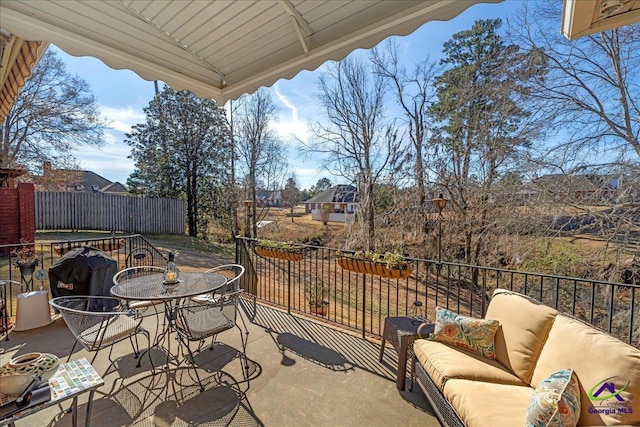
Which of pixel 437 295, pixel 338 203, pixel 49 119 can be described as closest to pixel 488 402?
pixel 437 295

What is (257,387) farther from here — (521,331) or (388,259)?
(521,331)

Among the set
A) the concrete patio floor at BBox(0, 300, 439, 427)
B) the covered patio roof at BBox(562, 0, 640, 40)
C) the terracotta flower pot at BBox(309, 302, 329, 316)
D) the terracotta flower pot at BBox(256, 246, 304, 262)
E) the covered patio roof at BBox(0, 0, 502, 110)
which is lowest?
the terracotta flower pot at BBox(309, 302, 329, 316)

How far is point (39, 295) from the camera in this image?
3420 millimetres

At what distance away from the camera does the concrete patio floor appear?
199cm

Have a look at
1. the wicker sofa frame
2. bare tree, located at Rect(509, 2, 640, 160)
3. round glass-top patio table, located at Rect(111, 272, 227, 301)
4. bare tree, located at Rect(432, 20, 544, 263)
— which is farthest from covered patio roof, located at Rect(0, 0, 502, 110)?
bare tree, located at Rect(432, 20, 544, 263)

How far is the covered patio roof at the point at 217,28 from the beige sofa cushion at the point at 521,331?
193 centimetres

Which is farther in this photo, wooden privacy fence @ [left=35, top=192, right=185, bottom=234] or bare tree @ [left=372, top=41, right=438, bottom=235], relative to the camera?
wooden privacy fence @ [left=35, top=192, right=185, bottom=234]

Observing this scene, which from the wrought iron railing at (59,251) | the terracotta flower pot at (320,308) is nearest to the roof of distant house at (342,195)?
the terracotta flower pot at (320,308)

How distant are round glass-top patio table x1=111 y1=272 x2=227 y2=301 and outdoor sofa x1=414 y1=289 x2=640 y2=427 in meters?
1.85

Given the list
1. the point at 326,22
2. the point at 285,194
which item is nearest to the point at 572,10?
the point at 326,22

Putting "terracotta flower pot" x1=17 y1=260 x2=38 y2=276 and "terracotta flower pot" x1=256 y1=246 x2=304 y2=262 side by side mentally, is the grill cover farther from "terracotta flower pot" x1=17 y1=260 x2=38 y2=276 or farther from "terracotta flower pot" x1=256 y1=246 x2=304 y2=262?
"terracotta flower pot" x1=256 y1=246 x2=304 y2=262

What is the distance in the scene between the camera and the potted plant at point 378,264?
2.91 meters

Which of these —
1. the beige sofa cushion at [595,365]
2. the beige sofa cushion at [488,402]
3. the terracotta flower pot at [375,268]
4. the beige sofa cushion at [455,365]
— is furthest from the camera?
the terracotta flower pot at [375,268]

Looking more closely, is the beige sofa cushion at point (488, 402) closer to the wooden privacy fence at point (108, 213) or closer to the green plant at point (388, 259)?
the green plant at point (388, 259)
